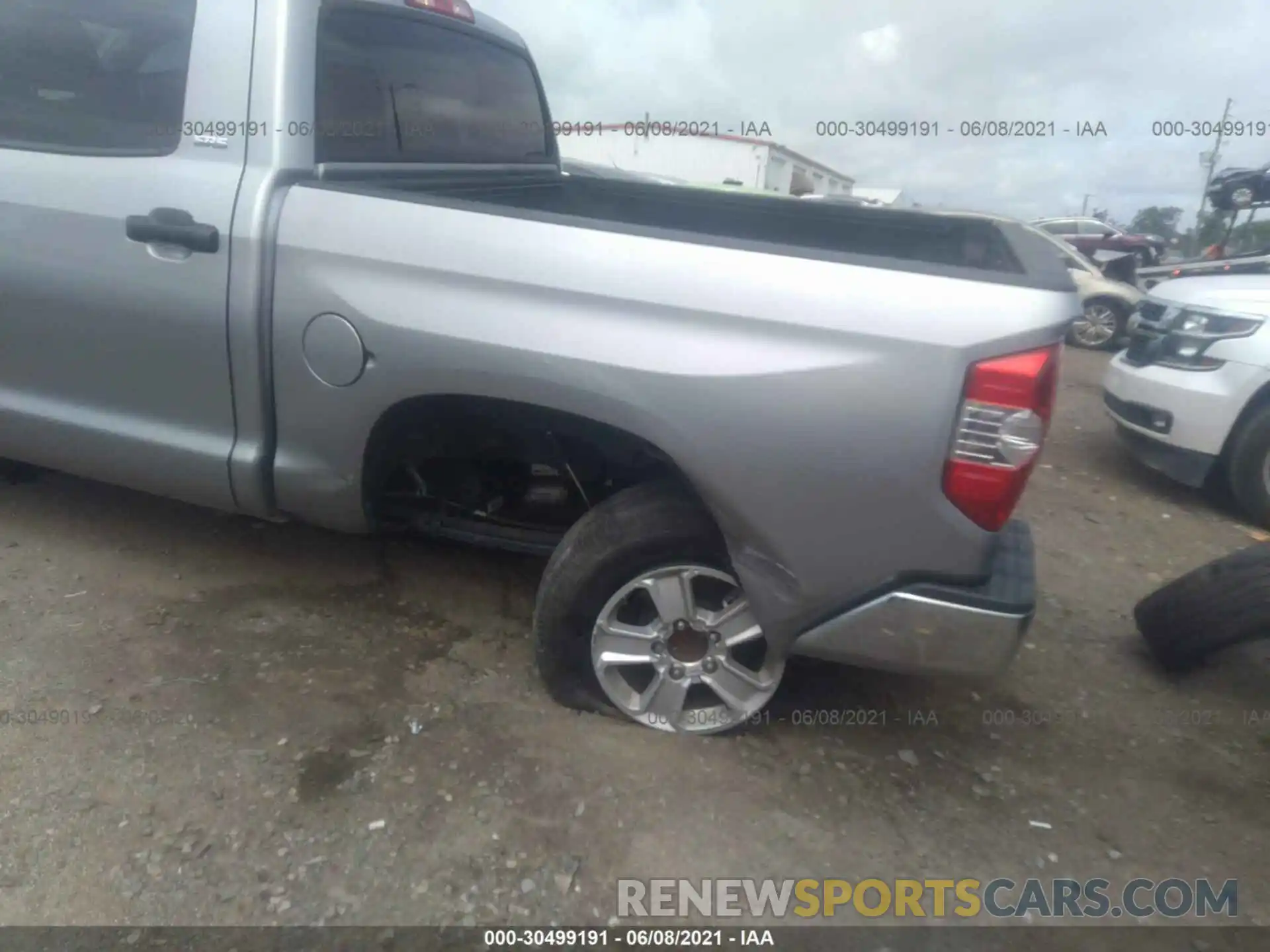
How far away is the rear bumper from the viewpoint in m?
2.12

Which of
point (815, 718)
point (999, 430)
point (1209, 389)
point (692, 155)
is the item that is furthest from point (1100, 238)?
point (999, 430)

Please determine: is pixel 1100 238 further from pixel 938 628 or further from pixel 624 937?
pixel 624 937

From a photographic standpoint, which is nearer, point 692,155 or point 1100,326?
point 1100,326

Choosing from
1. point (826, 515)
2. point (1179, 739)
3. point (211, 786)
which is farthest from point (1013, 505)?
point (211, 786)

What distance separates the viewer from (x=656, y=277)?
213 centimetres

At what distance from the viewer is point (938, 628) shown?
2143mm

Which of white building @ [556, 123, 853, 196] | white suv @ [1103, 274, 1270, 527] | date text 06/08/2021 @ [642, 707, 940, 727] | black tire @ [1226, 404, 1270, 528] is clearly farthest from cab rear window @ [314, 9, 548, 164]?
white building @ [556, 123, 853, 196]

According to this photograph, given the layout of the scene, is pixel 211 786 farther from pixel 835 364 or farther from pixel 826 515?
pixel 835 364

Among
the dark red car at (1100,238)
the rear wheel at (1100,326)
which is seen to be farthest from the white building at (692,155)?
the rear wheel at (1100,326)

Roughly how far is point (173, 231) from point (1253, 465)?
504 centimetres

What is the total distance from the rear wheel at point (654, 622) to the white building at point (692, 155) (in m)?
23.3

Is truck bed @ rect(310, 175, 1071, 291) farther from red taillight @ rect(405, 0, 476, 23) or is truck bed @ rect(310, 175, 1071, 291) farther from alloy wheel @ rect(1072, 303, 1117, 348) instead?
alloy wheel @ rect(1072, 303, 1117, 348)

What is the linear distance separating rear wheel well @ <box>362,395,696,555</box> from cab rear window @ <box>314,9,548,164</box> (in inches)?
33.4

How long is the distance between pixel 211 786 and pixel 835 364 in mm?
1851
